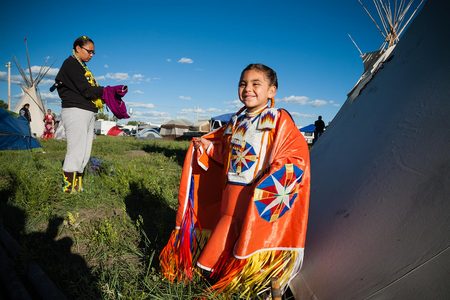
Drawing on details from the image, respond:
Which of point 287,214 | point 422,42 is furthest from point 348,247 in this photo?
point 422,42

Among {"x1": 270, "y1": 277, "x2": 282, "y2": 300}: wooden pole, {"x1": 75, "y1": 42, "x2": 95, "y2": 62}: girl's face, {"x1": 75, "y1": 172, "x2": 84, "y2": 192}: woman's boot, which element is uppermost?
{"x1": 75, "y1": 42, "x2": 95, "y2": 62}: girl's face

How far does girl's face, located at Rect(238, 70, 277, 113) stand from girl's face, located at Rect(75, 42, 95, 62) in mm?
2427

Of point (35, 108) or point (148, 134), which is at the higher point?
point (35, 108)

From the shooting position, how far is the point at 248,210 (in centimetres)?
149

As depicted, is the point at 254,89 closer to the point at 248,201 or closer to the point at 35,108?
the point at 248,201

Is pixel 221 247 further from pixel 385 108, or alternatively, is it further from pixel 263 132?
pixel 385 108

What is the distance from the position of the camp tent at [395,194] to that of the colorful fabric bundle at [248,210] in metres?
0.24

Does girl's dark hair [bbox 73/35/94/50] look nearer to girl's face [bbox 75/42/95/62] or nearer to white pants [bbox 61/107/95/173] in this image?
girl's face [bbox 75/42/95/62]

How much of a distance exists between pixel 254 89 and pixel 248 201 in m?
0.67

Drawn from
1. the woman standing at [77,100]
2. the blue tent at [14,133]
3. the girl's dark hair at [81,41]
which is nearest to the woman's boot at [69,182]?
the woman standing at [77,100]

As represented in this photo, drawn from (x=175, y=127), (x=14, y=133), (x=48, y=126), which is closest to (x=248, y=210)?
(x=14, y=133)

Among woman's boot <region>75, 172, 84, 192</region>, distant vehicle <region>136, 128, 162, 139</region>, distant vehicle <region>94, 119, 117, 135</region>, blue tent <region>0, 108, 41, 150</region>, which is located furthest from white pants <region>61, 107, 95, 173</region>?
distant vehicle <region>94, 119, 117, 135</region>

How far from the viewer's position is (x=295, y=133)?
1647 mm

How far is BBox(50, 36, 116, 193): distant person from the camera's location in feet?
10.9
